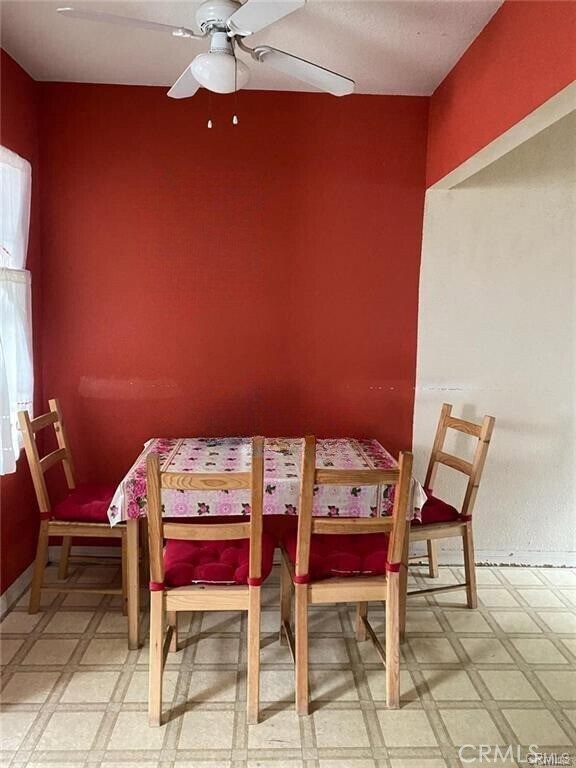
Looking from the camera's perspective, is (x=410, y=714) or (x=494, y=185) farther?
(x=494, y=185)

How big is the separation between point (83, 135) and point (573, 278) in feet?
8.40

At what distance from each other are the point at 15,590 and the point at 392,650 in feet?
5.70

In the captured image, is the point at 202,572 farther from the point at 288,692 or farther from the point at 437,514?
the point at 437,514

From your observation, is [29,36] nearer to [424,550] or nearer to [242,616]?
[242,616]

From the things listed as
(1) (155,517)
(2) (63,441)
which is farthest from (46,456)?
(1) (155,517)

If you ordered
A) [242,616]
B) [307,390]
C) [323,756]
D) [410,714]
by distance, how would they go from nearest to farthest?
1. [323,756]
2. [410,714]
3. [242,616]
4. [307,390]

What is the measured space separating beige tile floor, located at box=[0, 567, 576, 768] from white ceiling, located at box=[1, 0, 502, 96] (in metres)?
2.40

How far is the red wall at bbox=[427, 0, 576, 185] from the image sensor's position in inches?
67.1

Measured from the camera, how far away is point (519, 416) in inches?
125

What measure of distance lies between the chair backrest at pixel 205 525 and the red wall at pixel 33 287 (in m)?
1.09

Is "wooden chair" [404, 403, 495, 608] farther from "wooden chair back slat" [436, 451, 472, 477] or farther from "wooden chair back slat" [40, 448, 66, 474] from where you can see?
"wooden chair back slat" [40, 448, 66, 474]

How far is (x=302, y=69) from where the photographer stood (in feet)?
6.41

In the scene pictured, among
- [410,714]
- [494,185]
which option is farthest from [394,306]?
[410,714]

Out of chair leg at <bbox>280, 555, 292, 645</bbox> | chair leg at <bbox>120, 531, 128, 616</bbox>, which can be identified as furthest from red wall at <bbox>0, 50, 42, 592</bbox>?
chair leg at <bbox>280, 555, 292, 645</bbox>
